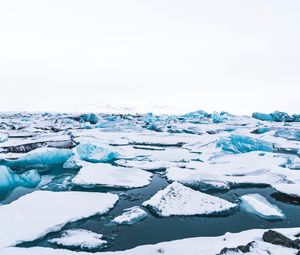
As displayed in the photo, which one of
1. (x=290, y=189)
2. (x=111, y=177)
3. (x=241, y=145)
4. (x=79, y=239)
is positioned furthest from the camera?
(x=241, y=145)

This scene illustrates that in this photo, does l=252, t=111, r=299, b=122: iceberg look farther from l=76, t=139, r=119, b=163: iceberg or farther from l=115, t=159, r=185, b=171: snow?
l=76, t=139, r=119, b=163: iceberg

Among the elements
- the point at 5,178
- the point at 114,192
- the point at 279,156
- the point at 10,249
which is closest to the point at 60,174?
the point at 5,178

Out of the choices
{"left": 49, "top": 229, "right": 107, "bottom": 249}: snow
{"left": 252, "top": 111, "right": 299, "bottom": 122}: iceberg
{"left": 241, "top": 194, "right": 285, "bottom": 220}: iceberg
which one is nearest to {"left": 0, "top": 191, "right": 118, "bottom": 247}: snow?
{"left": 49, "top": 229, "right": 107, "bottom": 249}: snow

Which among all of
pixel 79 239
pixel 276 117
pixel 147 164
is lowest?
pixel 276 117

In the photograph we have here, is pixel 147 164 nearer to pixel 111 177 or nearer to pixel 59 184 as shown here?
pixel 111 177

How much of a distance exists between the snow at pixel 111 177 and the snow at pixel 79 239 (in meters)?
1.77

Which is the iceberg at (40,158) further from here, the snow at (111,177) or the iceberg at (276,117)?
the iceberg at (276,117)

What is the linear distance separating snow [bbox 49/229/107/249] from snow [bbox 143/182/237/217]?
959 mm

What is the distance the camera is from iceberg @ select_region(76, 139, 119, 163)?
7.09 m

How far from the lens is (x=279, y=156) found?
7352 mm

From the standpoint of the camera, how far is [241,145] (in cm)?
856

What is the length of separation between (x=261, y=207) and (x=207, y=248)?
5.12ft

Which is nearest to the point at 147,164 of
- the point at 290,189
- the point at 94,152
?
the point at 94,152

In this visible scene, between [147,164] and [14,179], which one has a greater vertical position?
[14,179]
